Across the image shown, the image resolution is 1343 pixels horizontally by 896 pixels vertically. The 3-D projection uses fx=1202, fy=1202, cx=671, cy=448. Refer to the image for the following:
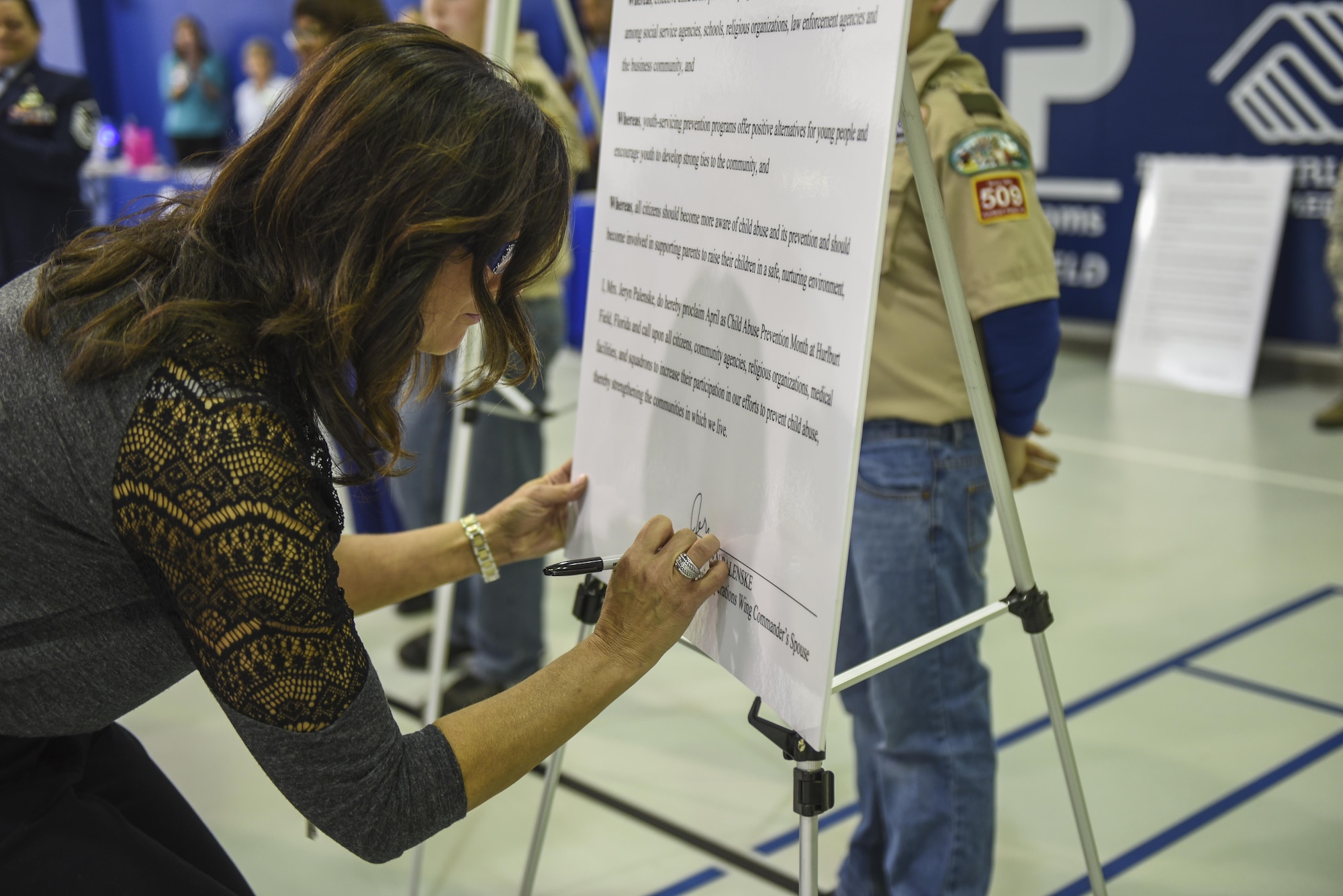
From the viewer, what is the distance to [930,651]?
169 cm

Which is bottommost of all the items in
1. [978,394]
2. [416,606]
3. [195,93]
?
[416,606]

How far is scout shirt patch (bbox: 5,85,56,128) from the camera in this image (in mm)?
4004

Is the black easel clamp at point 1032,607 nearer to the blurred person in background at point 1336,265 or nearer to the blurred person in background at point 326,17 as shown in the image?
the blurred person in background at point 326,17

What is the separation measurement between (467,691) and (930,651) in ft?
4.39

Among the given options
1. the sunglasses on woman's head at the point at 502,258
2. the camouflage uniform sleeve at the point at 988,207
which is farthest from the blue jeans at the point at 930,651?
the sunglasses on woman's head at the point at 502,258

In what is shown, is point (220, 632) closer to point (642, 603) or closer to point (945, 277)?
point (642, 603)

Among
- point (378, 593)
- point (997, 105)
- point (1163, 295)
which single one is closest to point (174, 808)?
point (378, 593)

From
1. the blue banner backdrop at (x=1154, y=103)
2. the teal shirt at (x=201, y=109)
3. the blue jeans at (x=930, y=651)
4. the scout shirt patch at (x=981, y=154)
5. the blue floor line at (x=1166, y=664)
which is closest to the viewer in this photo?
the scout shirt patch at (x=981, y=154)

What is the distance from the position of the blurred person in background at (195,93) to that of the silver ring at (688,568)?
31.9 ft

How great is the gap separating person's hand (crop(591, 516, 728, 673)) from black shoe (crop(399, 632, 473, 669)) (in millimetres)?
1849

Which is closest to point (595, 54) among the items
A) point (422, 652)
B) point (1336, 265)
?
point (1336, 265)

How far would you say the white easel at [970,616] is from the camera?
1.16 metres

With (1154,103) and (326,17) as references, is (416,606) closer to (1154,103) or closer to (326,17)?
(326,17)

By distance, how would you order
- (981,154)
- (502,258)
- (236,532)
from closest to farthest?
(236,532) < (502,258) < (981,154)
